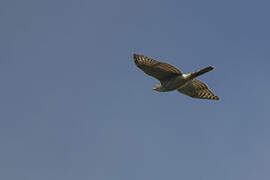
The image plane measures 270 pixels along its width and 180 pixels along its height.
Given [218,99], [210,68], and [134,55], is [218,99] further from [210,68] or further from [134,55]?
[134,55]

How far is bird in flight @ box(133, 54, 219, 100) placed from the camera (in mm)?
41719

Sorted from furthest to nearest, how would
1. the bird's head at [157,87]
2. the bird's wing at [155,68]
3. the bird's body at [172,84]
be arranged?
the bird's head at [157,87]
the bird's body at [172,84]
the bird's wing at [155,68]

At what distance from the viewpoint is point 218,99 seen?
1898 inches

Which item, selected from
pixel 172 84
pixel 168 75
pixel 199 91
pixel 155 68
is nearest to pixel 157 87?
pixel 172 84

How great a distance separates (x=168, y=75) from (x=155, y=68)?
5.87 feet

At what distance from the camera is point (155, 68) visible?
42.7 meters

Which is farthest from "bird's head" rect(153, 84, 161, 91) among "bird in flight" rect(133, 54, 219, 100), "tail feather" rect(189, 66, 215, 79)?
"tail feather" rect(189, 66, 215, 79)

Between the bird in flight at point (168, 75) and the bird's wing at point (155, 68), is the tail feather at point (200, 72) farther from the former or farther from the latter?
the bird's wing at point (155, 68)

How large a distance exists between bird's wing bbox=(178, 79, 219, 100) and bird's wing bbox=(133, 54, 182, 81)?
432cm

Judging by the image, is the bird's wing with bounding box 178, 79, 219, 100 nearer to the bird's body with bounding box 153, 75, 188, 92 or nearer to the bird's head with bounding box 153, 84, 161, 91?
the bird's body with bounding box 153, 75, 188, 92

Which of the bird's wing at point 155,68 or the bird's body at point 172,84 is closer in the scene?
the bird's wing at point 155,68

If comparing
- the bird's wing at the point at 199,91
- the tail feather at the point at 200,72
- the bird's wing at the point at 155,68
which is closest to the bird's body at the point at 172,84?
the bird's wing at the point at 155,68

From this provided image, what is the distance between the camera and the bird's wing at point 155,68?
137ft

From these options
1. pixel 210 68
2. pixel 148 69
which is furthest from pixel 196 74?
pixel 148 69
